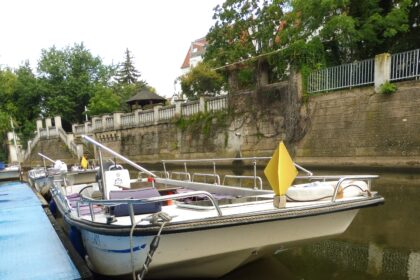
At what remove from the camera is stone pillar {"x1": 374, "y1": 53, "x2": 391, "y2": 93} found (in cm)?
1241

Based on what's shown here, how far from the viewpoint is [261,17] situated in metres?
19.2

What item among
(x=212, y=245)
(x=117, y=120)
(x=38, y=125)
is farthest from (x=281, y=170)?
(x=38, y=125)

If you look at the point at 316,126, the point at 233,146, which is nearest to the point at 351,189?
the point at 316,126

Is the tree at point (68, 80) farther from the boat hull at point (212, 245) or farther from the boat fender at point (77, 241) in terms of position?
the boat hull at point (212, 245)

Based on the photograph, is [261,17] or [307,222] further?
[261,17]

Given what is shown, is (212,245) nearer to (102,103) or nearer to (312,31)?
(312,31)

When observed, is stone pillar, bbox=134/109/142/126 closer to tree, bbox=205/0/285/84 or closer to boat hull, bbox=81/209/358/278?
tree, bbox=205/0/285/84

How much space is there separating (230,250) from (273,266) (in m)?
1.17

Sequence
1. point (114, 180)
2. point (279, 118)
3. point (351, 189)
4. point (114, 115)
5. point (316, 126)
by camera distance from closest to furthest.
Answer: point (351, 189)
point (114, 180)
point (316, 126)
point (279, 118)
point (114, 115)

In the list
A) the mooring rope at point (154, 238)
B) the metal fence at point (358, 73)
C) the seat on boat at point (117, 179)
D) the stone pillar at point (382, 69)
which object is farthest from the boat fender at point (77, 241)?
the metal fence at point (358, 73)

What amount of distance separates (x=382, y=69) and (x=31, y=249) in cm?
1264

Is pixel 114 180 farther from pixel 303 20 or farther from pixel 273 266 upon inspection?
pixel 303 20

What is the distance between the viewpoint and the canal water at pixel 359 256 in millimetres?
4023

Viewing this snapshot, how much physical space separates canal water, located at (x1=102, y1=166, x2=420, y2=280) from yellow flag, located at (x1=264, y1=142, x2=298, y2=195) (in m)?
0.51
